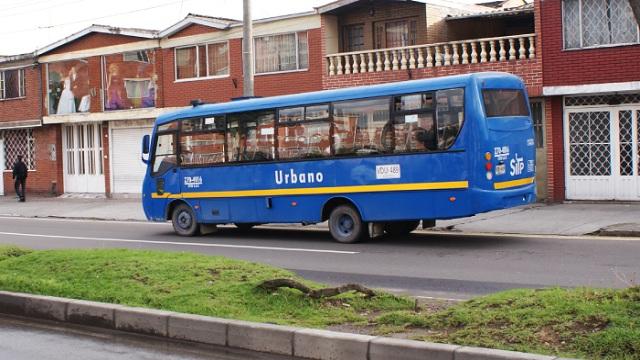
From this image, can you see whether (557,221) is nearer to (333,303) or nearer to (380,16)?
(380,16)

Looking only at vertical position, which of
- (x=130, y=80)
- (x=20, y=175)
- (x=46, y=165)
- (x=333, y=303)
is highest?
(x=130, y=80)

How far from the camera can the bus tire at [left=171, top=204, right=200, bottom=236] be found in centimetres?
1922

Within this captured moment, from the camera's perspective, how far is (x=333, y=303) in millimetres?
8734

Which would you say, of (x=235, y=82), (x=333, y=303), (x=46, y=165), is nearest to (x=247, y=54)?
(x=235, y=82)

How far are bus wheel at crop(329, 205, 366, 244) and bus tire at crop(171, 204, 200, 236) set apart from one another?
3861 mm

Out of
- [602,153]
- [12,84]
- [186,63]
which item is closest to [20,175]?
[12,84]

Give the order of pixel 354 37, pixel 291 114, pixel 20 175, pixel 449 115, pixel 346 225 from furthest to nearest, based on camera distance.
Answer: pixel 20 175
pixel 354 37
pixel 291 114
pixel 346 225
pixel 449 115

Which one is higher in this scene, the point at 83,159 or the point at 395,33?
the point at 395,33

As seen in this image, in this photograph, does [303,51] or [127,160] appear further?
[127,160]

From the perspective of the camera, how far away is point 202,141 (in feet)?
61.7

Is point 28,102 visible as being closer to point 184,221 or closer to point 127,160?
point 127,160

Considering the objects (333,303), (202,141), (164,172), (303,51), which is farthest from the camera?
(303,51)

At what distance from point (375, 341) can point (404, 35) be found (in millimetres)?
19443

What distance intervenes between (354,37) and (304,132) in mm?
10388
